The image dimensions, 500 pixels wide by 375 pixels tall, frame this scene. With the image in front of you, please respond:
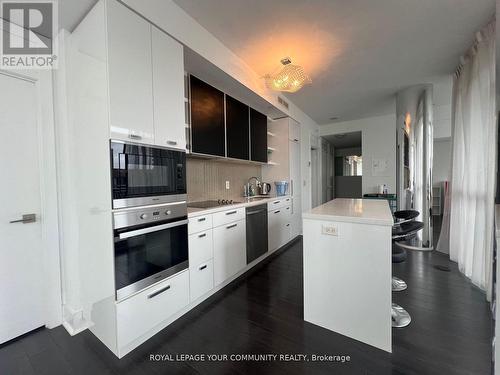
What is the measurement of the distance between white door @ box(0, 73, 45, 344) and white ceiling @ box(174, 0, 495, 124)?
150cm

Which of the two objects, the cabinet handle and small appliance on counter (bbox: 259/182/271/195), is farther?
small appliance on counter (bbox: 259/182/271/195)

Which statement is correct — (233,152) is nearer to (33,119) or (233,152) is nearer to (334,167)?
(33,119)

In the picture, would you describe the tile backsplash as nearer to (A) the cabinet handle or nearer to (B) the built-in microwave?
(B) the built-in microwave

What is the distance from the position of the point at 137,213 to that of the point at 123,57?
3.49ft

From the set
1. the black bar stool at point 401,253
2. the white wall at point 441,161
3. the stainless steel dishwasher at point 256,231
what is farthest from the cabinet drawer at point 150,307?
the white wall at point 441,161

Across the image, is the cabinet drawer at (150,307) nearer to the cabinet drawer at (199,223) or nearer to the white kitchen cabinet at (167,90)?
the cabinet drawer at (199,223)

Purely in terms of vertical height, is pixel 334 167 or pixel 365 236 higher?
pixel 334 167

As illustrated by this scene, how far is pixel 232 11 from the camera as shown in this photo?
1860 mm

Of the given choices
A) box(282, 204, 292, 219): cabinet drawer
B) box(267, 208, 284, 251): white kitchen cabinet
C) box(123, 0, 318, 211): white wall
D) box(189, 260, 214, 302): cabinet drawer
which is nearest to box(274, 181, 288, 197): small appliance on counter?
box(282, 204, 292, 219): cabinet drawer

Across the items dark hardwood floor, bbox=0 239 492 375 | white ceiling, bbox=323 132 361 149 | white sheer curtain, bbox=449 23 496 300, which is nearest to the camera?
dark hardwood floor, bbox=0 239 492 375

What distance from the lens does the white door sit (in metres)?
1.56

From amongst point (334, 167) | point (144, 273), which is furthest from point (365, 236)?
point (334, 167)

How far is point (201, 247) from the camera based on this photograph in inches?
78.9

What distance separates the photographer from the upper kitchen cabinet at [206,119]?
2.26 metres
